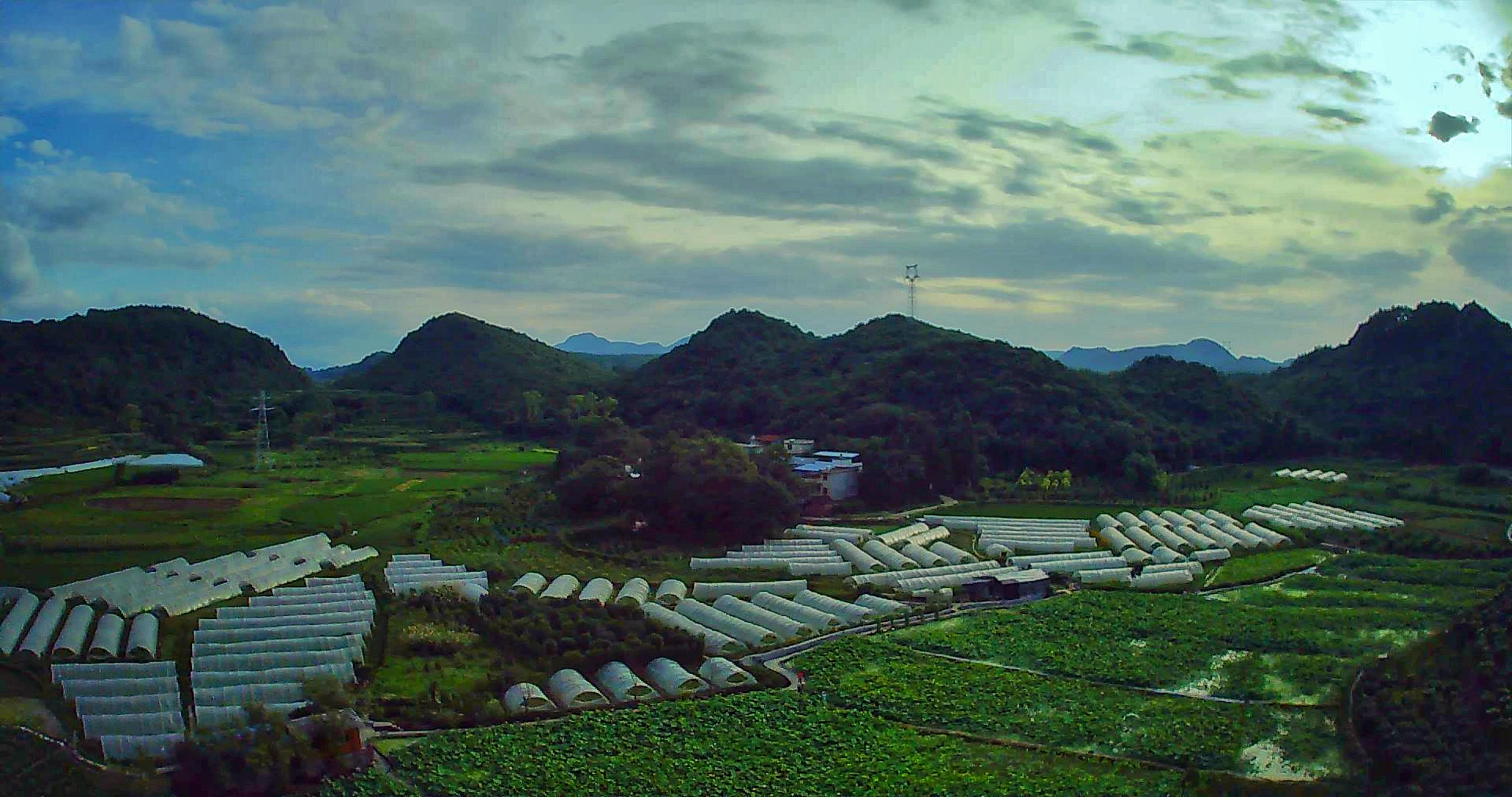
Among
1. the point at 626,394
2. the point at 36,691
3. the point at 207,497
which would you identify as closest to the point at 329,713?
the point at 36,691

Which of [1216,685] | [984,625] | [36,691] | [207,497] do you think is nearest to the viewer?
[36,691]

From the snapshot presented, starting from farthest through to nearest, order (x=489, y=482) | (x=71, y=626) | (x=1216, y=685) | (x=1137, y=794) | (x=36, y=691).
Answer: (x=489, y=482) → (x=71, y=626) → (x=1216, y=685) → (x=36, y=691) → (x=1137, y=794)

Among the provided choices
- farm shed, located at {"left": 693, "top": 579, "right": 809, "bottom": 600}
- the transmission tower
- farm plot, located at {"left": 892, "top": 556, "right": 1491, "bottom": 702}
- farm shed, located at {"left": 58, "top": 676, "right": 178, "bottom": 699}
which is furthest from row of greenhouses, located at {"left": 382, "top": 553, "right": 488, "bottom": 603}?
the transmission tower

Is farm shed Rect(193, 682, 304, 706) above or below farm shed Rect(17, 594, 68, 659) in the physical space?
below

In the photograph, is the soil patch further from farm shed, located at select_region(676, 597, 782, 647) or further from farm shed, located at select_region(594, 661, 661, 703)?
farm shed, located at select_region(594, 661, 661, 703)

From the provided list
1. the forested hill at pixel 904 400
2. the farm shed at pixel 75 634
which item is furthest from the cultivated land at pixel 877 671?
the forested hill at pixel 904 400

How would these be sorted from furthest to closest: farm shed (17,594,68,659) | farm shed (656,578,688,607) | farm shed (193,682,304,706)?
farm shed (656,578,688,607) → farm shed (17,594,68,659) → farm shed (193,682,304,706)

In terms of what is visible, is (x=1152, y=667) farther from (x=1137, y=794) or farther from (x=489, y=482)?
(x=489, y=482)

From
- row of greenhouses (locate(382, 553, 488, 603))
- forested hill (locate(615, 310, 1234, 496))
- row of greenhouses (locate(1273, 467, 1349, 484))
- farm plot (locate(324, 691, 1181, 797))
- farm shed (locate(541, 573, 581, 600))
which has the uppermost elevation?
forested hill (locate(615, 310, 1234, 496))
